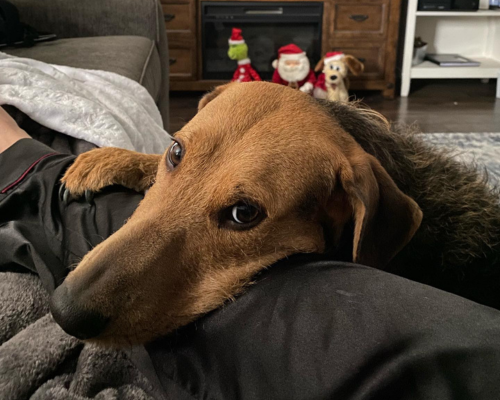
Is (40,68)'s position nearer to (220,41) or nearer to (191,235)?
(191,235)

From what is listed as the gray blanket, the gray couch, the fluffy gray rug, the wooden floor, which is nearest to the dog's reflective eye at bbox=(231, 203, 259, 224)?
the gray blanket

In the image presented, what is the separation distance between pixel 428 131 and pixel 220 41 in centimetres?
265

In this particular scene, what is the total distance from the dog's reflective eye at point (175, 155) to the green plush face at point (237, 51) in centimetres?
439

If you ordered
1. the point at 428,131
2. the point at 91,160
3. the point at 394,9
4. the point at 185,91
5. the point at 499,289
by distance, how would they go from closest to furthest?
the point at 499,289 → the point at 91,160 → the point at 428,131 → the point at 394,9 → the point at 185,91

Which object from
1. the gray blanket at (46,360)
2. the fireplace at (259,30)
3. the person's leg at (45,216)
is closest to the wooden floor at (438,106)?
the fireplace at (259,30)

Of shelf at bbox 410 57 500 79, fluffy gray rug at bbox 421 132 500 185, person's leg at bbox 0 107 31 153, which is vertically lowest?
fluffy gray rug at bbox 421 132 500 185

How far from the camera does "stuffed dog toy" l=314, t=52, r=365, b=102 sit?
16.2ft

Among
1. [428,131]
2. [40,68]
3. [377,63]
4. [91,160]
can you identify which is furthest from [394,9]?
[91,160]

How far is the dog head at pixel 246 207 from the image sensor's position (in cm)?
94

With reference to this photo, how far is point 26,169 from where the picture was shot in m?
1.21

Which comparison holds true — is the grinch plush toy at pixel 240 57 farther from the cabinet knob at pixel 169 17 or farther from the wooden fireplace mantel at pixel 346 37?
the cabinet knob at pixel 169 17

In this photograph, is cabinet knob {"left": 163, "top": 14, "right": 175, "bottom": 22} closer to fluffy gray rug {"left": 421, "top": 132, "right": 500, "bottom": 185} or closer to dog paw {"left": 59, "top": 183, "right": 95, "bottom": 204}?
fluffy gray rug {"left": 421, "top": 132, "right": 500, "bottom": 185}

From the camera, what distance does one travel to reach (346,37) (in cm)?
566

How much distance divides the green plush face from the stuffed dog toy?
824 millimetres
